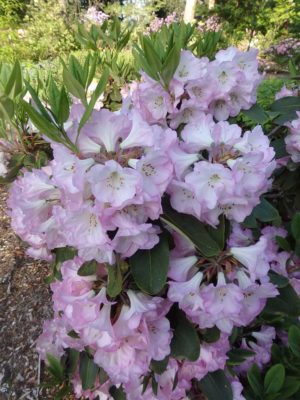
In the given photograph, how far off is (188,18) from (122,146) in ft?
34.7

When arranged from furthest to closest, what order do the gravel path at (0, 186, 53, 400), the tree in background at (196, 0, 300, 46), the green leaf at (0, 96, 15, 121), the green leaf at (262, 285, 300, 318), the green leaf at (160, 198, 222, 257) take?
the tree in background at (196, 0, 300, 46)
the gravel path at (0, 186, 53, 400)
the green leaf at (262, 285, 300, 318)
the green leaf at (0, 96, 15, 121)
the green leaf at (160, 198, 222, 257)

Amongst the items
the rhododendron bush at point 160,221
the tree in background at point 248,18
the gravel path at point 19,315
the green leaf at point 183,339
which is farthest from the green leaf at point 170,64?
the tree in background at point 248,18

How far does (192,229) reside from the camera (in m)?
0.86

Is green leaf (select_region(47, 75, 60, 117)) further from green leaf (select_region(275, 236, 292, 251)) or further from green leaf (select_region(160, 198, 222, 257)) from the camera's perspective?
green leaf (select_region(275, 236, 292, 251))

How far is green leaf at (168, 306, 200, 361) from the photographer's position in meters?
1.00

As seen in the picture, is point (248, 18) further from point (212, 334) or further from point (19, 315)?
point (212, 334)

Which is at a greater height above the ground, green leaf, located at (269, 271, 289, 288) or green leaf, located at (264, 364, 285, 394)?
green leaf, located at (269, 271, 289, 288)

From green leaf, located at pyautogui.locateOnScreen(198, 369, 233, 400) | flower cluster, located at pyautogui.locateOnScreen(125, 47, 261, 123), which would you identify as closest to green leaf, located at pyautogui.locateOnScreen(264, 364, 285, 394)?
green leaf, located at pyautogui.locateOnScreen(198, 369, 233, 400)

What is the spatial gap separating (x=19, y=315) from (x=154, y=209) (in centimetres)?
181

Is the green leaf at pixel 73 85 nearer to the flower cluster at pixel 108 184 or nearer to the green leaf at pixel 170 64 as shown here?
the flower cluster at pixel 108 184

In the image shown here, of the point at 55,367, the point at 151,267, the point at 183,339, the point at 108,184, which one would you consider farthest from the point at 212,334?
the point at 55,367

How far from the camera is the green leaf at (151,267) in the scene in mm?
854

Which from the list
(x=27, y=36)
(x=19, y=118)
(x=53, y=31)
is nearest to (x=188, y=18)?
(x=53, y=31)

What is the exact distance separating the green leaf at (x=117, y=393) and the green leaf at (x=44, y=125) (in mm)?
950
